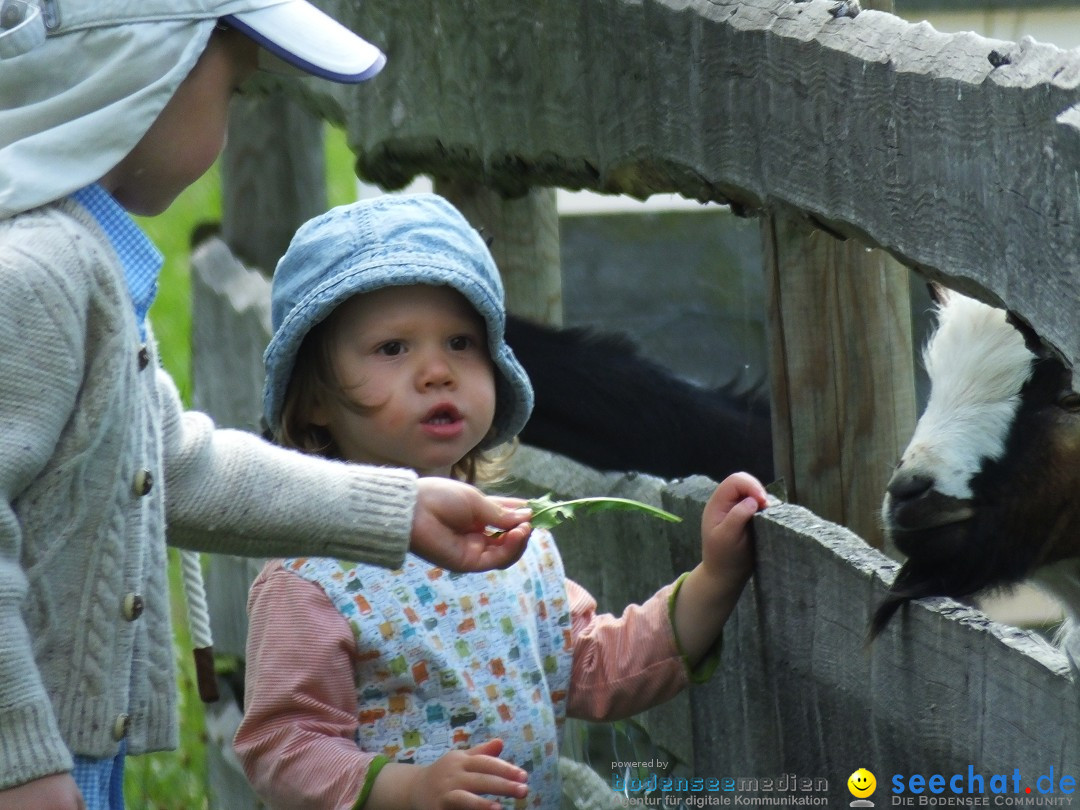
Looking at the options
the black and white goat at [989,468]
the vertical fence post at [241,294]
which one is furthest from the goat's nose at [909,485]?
the vertical fence post at [241,294]

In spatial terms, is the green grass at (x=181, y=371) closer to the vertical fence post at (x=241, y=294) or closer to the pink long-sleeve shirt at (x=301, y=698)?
the vertical fence post at (x=241, y=294)

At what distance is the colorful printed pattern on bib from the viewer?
95.5 inches

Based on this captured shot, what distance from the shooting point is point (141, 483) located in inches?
77.6

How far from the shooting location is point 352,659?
8.00 feet

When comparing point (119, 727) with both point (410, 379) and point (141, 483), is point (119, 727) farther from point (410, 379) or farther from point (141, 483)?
point (410, 379)

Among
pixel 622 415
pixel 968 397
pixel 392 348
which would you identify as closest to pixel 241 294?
pixel 622 415

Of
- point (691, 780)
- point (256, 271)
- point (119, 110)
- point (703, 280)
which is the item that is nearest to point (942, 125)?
point (119, 110)

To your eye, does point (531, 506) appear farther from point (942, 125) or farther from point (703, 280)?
point (703, 280)

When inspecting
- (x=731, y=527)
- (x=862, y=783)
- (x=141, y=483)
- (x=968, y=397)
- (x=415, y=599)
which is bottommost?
(x=862, y=783)

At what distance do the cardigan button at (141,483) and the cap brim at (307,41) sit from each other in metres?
0.56

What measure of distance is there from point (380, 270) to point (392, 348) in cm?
16

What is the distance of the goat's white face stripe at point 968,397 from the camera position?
2617 mm

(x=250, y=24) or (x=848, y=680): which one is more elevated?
(x=250, y=24)

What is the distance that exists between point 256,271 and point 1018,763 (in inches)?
126
